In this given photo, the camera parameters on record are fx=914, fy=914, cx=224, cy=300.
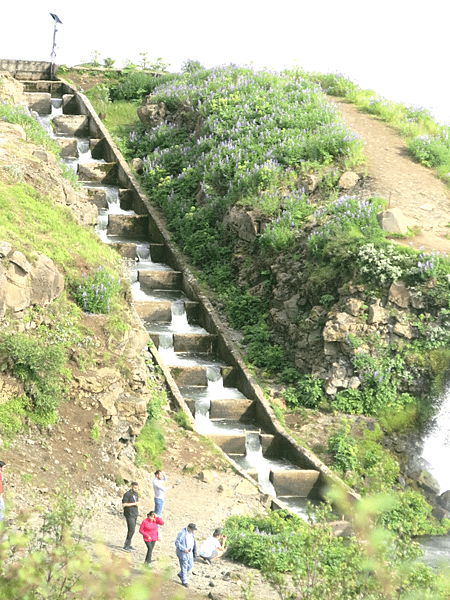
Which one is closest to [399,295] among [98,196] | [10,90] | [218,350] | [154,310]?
[218,350]

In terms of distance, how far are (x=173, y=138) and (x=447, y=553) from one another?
56.9 feet

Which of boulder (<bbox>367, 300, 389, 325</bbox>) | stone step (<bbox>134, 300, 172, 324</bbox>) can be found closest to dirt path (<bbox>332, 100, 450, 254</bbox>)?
boulder (<bbox>367, 300, 389, 325</bbox>)

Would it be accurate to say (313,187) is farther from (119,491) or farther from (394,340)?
(119,491)

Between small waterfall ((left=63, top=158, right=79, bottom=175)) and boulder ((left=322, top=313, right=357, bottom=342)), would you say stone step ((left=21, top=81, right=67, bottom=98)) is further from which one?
boulder ((left=322, top=313, right=357, bottom=342))

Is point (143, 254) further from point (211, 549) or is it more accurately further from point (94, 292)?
point (211, 549)

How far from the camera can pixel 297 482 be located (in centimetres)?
1764

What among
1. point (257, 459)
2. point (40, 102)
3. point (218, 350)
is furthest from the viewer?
point (40, 102)

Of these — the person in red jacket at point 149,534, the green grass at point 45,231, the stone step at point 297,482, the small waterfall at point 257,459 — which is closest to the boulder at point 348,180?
the green grass at point 45,231

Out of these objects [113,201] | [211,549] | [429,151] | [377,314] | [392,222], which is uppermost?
[429,151]

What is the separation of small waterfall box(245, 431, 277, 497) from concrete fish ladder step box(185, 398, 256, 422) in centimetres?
82

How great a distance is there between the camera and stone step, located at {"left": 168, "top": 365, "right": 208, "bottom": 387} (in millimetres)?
19906

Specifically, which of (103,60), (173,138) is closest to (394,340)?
(173,138)

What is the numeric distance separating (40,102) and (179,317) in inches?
530

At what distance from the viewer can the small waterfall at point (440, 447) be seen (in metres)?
18.3
